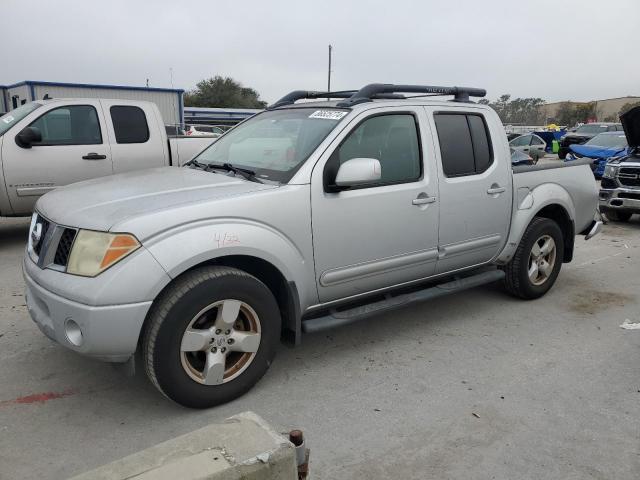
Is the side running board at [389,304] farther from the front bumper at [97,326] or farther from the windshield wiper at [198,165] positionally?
the windshield wiper at [198,165]

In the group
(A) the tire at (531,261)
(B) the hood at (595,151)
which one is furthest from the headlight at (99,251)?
(B) the hood at (595,151)

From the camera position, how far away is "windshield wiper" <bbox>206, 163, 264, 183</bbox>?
3501 mm

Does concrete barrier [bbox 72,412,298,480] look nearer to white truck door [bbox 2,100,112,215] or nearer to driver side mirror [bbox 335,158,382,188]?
driver side mirror [bbox 335,158,382,188]

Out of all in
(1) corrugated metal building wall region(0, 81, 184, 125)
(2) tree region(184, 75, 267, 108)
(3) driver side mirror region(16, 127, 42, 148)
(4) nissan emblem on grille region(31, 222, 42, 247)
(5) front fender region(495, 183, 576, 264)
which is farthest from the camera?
(2) tree region(184, 75, 267, 108)

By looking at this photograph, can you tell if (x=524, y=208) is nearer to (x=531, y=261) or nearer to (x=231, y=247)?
(x=531, y=261)

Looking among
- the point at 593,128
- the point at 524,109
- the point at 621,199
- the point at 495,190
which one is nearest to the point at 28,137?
the point at 495,190

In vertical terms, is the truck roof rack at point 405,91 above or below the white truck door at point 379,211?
above

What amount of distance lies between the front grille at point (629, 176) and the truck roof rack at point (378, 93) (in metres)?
5.48

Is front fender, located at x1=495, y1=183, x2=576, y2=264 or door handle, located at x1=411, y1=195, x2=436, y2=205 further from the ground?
door handle, located at x1=411, y1=195, x2=436, y2=205

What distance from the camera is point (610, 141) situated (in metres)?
16.9

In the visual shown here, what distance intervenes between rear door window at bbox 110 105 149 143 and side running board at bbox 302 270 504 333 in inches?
197

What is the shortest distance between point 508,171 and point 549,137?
32.1 m

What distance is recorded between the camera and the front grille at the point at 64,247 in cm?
289

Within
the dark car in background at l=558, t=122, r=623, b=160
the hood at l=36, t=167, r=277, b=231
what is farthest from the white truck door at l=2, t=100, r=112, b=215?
the dark car in background at l=558, t=122, r=623, b=160
